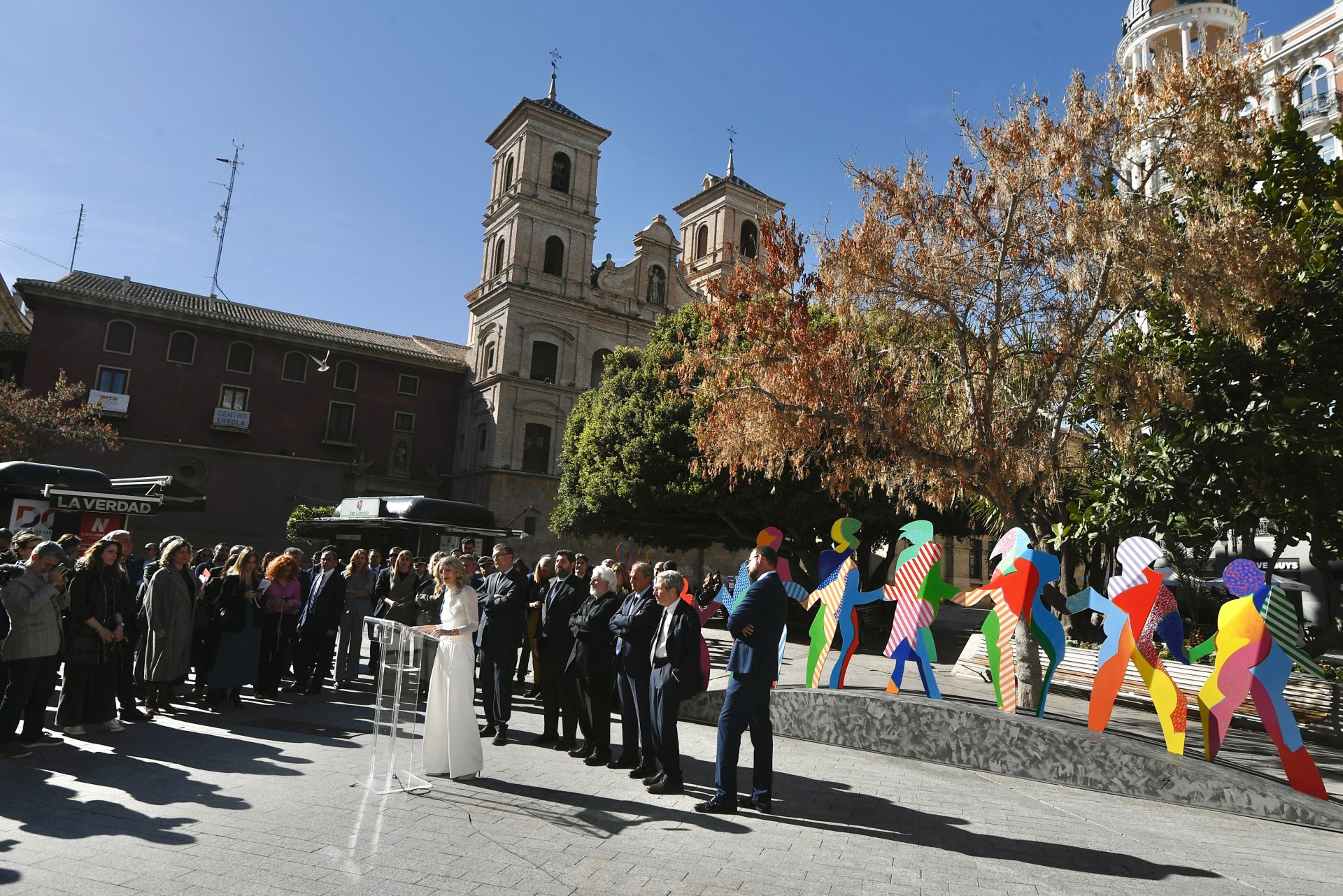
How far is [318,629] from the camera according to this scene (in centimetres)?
1026

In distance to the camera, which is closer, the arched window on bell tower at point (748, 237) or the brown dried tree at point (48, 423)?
the brown dried tree at point (48, 423)


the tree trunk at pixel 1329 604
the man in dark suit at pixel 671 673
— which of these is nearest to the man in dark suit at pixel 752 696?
the man in dark suit at pixel 671 673

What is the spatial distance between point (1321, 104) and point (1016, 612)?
28.8m

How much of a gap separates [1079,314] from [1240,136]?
8.65 feet

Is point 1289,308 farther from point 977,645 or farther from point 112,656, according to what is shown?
point 112,656

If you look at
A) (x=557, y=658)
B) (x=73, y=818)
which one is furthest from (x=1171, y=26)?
(x=73, y=818)

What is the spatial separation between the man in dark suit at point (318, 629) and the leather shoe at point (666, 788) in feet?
18.8

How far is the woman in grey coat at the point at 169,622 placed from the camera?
8.24 m

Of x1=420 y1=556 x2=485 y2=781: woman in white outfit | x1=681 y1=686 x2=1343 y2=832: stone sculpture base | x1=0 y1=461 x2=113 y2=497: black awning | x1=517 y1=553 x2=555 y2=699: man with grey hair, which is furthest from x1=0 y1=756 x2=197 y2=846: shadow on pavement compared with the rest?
x1=0 y1=461 x2=113 y2=497: black awning

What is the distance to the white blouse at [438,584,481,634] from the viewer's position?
22.1 feet

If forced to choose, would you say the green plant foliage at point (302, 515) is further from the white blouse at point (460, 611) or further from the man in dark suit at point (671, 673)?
the man in dark suit at point (671, 673)

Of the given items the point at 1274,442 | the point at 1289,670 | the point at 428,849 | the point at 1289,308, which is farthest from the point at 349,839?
the point at 1289,308

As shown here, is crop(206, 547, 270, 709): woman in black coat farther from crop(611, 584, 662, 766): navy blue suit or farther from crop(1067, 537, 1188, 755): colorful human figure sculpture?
crop(1067, 537, 1188, 755): colorful human figure sculpture

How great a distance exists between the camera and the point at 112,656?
7.42m
